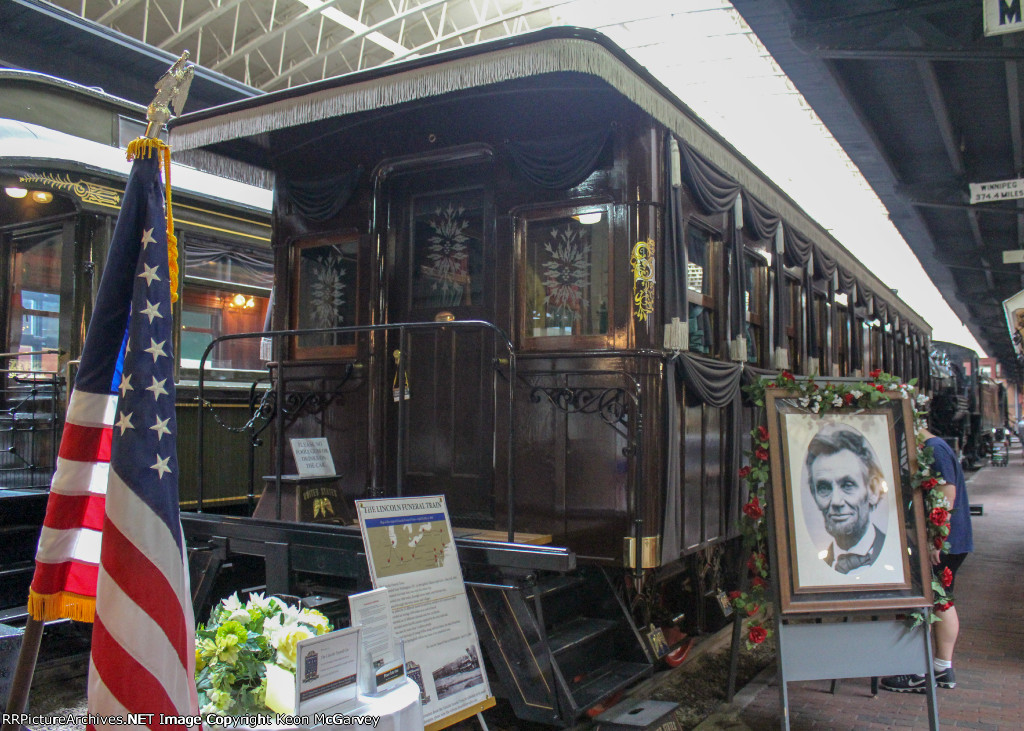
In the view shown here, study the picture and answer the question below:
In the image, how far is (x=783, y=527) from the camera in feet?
13.6

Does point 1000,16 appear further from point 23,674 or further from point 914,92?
point 23,674

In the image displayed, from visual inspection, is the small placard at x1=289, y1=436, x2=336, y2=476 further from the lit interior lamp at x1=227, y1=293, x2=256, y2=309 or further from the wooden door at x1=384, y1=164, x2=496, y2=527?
the lit interior lamp at x1=227, y1=293, x2=256, y2=309

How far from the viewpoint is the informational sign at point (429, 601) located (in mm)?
3484

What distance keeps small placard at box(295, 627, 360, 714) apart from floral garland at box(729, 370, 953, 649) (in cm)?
239

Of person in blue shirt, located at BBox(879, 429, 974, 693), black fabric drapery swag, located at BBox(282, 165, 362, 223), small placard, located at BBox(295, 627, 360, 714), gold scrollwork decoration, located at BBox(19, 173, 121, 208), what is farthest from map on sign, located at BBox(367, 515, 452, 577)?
gold scrollwork decoration, located at BBox(19, 173, 121, 208)

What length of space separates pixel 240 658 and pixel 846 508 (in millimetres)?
2937

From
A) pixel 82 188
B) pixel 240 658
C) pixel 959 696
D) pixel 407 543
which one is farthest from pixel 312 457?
pixel 959 696

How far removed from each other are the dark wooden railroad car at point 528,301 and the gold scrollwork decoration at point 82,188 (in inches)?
44.4

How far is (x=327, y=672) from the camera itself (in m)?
2.60

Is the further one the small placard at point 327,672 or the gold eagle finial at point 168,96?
the gold eagle finial at point 168,96

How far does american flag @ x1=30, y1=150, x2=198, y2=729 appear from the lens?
7.74ft

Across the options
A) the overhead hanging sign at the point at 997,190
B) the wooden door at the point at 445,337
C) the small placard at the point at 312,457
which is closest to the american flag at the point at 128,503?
the small placard at the point at 312,457

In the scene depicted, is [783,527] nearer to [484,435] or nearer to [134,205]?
[484,435]

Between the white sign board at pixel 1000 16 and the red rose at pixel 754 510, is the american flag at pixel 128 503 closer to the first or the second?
the red rose at pixel 754 510
